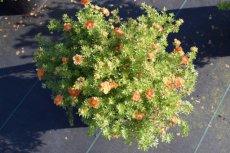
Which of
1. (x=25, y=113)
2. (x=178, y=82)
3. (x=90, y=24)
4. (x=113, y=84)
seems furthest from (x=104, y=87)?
(x=25, y=113)

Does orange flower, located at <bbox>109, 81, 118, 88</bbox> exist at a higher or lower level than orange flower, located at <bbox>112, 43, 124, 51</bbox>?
lower

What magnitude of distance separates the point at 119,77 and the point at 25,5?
10.2ft

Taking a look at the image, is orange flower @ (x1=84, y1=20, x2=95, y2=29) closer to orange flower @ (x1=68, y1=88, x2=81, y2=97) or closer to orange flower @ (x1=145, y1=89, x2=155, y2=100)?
orange flower @ (x1=68, y1=88, x2=81, y2=97)

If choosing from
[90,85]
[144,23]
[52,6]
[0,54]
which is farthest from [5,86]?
[144,23]

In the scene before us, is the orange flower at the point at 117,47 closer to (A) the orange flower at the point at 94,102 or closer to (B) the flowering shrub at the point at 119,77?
(B) the flowering shrub at the point at 119,77

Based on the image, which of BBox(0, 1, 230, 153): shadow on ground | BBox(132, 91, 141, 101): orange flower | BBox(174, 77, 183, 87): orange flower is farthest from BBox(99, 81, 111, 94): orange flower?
BBox(0, 1, 230, 153): shadow on ground

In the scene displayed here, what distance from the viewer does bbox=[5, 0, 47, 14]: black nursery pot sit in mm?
6750

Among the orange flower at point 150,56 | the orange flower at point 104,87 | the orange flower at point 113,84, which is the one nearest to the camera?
the orange flower at point 104,87

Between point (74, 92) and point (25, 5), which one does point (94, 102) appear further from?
point (25, 5)

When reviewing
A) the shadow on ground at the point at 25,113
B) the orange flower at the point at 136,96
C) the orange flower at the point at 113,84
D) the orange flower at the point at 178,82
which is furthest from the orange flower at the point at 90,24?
the shadow on ground at the point at 25,113

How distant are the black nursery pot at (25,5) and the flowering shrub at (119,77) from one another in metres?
2.14

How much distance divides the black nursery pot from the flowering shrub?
7.03 ft

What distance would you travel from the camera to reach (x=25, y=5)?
22.4ft

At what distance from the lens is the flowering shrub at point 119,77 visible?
14.9 feet
